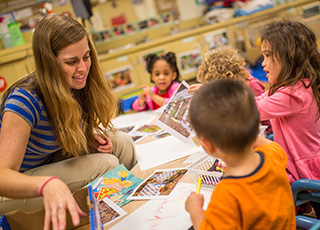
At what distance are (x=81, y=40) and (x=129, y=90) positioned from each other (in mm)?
2540

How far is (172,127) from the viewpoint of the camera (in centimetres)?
133

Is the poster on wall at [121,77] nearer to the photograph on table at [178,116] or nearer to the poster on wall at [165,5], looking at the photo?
the poster on wall at [165,5]

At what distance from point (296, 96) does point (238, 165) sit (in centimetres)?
52

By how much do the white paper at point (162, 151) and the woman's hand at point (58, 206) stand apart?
539mm

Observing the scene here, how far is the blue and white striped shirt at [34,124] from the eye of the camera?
3.47 feet

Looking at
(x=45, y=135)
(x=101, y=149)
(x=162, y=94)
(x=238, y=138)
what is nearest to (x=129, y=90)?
(x=162, y=94)

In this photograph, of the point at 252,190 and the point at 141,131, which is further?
the point at 141,131

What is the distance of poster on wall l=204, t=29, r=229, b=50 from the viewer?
12.5 feet

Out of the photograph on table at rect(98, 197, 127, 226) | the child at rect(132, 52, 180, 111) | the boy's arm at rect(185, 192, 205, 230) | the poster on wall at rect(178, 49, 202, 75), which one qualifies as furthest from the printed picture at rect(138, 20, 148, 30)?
the boy's arm at rect(185, 192, 205, 230)

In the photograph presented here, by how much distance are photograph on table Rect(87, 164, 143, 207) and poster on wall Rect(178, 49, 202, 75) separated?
2.74 metres

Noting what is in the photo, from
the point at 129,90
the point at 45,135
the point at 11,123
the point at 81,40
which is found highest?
the point at 81,40

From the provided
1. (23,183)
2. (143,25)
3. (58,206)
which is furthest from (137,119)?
(143,25)

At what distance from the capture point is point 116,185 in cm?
114

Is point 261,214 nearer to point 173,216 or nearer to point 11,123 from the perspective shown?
point 173,216
